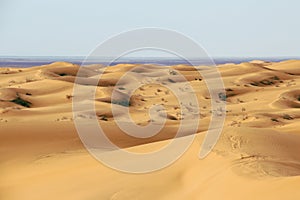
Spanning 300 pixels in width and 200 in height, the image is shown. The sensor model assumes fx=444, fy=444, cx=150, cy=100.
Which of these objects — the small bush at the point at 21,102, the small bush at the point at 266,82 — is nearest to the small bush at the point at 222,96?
the small bush at the point at 266,82

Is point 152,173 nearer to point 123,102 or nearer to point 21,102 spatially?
point 21,102

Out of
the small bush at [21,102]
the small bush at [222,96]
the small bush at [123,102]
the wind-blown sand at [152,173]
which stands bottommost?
the small bush at [222,96]

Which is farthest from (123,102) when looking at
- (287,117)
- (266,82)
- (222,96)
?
(266,82)

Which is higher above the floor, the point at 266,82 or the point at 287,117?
the point at 287,117

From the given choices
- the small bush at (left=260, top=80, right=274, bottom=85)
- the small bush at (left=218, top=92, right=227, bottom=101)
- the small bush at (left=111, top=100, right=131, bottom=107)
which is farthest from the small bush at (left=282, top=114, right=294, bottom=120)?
the small bush at (left=260, top=80, right=274, bottom=85)

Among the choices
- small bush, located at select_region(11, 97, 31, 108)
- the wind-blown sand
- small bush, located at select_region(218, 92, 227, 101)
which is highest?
the wind-blown sand

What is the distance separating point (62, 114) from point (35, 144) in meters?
8.38

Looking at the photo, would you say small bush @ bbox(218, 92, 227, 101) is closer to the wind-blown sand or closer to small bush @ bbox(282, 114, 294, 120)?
small bush @ bbox(282, 114, 294, 120)

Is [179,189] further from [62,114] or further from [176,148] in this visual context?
Answer: [62,114]

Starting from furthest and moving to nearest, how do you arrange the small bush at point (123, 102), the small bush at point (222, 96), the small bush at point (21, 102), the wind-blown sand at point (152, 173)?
the small bush at point (222, 96) < the small bush at point (123, 102) < the small bush at point (21, 102) < the wind-blown sand at point (152, 173)

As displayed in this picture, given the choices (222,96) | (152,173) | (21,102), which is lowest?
(222,96)

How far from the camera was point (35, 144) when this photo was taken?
12.5 meters

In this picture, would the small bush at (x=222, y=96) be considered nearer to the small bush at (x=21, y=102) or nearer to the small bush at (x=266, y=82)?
the small bush at (x=266, y=82)

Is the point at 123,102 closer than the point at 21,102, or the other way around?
the point at 21,102
